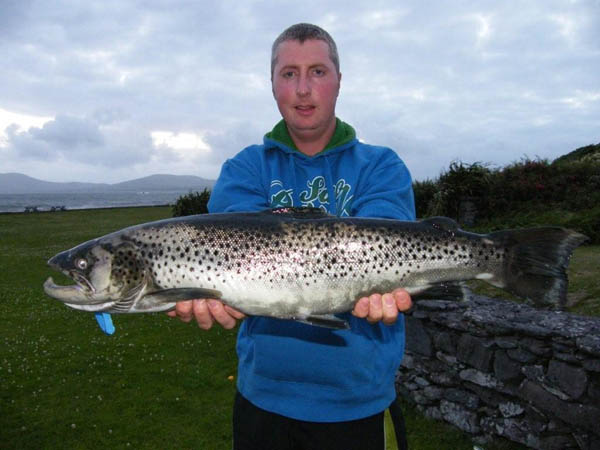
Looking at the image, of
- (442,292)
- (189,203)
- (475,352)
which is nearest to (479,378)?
(475,352)

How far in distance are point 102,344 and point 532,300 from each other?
12.2 meters

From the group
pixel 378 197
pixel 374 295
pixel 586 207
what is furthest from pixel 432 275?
pixel 586 207

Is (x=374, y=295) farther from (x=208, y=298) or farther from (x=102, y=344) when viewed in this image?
(x=102, y=344)

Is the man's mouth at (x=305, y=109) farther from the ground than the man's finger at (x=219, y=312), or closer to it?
farther from the ground

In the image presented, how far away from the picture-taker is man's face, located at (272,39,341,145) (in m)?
4.09

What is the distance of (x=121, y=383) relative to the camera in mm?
10523

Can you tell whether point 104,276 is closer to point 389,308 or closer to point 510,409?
point 389,308

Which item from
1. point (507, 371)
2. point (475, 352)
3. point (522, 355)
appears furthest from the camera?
point (475, 352)

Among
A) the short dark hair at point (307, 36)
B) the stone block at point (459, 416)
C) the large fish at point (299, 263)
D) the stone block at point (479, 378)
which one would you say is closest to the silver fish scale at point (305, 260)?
the large fish at point (299, 263)

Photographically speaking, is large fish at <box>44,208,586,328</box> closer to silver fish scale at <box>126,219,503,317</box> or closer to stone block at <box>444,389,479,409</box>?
silver fish scale at <box>126,219,503,317</box>

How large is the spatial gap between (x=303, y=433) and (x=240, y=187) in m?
2.18

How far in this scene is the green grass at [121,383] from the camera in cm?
827

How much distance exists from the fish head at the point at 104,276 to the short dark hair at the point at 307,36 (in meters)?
2.19

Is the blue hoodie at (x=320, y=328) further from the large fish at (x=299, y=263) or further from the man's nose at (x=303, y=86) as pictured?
the man's nose at (x=303, y=86)
